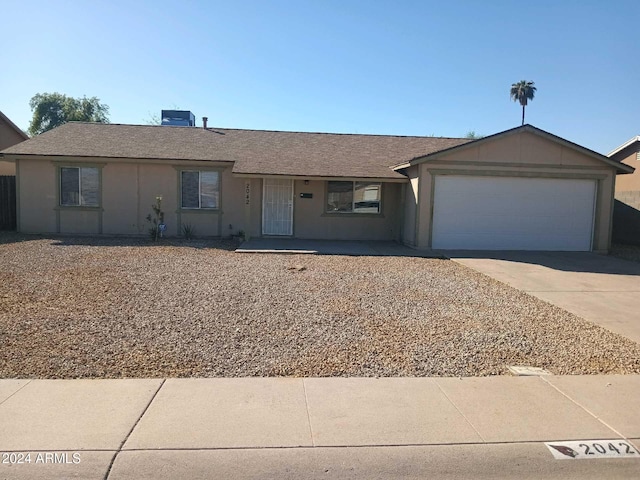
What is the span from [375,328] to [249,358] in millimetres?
2057

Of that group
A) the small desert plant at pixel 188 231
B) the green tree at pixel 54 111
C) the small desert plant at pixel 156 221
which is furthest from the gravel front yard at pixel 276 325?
the green tree at pixel 54 111

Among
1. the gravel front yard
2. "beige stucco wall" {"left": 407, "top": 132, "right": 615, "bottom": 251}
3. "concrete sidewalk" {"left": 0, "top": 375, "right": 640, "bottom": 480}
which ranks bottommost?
"concrete sidewalk" {"left": 0, "top": 375, "right": 640, "bottom": 480}

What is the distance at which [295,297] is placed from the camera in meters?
8.70

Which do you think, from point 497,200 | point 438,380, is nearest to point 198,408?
point 438,380

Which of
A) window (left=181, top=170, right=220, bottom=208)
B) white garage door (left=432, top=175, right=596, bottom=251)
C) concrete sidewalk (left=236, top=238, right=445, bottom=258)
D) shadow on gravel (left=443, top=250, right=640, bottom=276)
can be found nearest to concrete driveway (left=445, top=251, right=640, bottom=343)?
shadow on gravel (left=443, top=250, right=640, bottom=276)

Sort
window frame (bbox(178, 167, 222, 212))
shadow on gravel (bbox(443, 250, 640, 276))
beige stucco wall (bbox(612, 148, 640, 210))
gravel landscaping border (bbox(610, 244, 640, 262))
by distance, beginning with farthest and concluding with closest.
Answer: beige stucco wall (bbox(612, 148, 640, 210)), window frame (bbox(178, 167, 222, 212)), gravel landscaping border (bbox(610, 244, 640, 262)), shadow on gravel (bbox(443, 250, 640, 276))

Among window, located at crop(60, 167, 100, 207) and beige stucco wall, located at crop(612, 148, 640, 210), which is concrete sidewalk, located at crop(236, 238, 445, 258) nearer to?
window, located at crop(60, 167, 100, 207)

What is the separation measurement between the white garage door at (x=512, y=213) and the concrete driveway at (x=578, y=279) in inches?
25.3

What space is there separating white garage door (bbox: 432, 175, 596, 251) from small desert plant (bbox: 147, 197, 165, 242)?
9.24m

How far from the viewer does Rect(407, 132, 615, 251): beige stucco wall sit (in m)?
15.5

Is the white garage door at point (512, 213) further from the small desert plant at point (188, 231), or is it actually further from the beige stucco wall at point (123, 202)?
the small desert plant at point (188, 231)

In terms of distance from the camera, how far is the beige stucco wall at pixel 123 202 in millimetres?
17391

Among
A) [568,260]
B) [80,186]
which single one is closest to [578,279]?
[568,260]

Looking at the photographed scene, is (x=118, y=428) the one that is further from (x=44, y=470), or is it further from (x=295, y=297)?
(x=295, y=297)
